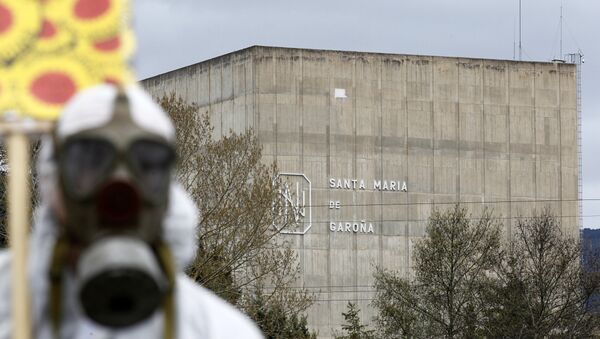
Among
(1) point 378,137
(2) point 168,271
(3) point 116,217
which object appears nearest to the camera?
(3) point 116,217

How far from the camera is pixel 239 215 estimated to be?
43719 mm

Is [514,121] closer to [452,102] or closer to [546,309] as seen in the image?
[452,102]

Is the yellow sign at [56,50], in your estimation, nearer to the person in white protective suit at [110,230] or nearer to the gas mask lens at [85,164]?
the person in white protective suit at [110,230]

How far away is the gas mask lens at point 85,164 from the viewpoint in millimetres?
4059

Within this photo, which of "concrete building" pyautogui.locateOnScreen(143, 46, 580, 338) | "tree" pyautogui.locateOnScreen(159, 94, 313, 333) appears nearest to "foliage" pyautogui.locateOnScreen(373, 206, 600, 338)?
"tree" pyautogui.locateOnScreen(159, 94, 313, 333)

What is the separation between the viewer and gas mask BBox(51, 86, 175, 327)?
395 cm

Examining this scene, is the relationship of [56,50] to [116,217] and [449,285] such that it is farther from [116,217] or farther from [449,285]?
[449,285]

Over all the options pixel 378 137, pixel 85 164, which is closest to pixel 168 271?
pixel 85 164

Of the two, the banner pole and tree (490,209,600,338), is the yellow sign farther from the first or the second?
tree (490,209,600,338)

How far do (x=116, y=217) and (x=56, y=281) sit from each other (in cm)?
28

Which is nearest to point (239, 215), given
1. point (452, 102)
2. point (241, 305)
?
point (241, 305)

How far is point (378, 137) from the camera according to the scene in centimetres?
8738

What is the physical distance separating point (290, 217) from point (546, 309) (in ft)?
51.5

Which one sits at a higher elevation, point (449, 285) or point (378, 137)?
point (378, 137)
